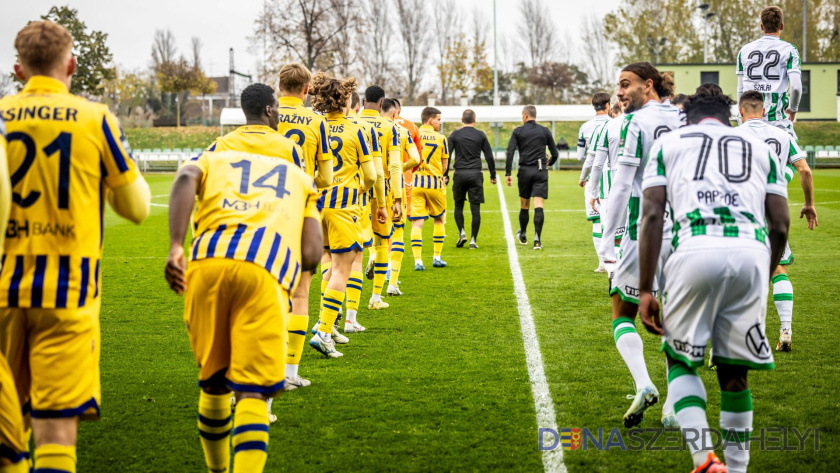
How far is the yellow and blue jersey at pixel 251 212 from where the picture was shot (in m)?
3.47

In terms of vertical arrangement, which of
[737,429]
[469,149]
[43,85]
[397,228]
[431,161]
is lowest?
[737,429]

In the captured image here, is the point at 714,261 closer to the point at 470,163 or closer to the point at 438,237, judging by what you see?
the point at 438,237

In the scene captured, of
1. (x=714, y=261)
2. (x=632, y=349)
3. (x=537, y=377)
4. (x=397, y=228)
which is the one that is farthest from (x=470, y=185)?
(x=714, y=261)

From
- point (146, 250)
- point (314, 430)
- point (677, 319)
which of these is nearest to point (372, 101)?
point (314, 430)

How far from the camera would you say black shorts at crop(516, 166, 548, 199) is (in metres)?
13.8

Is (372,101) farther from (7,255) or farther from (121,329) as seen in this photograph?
(7,255)

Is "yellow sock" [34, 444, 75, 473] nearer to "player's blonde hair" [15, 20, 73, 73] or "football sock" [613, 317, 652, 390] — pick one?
"player's blonde hair" [15, 20, 73, 73]

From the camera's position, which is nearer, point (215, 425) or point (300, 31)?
point (215, 425)

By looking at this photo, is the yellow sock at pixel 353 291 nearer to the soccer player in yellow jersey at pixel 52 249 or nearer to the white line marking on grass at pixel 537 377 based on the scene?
the white line marking on grass at pixel 537 377

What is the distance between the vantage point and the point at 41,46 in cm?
321

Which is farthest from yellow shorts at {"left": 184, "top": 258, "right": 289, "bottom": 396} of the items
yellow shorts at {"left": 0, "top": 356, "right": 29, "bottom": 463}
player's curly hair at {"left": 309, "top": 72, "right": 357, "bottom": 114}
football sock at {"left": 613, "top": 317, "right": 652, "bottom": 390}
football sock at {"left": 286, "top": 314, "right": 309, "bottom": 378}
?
player's curly hair at {"left": 309, "top": 72, "right": 357, "bottom": 114}

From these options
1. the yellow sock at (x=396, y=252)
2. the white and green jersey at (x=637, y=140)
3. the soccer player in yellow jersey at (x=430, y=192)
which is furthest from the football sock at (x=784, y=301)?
the soccer player in yellow jersey at (x=430, y=192)

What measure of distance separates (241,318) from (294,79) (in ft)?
8.98

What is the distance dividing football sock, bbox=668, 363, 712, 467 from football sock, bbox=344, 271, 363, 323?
4218mm
